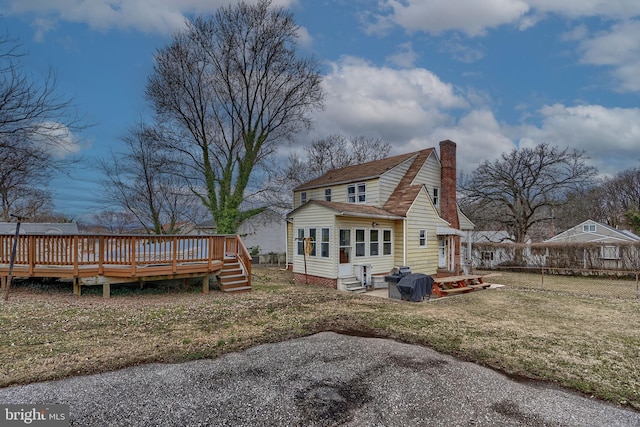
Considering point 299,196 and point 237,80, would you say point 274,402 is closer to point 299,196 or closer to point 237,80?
point 299,196

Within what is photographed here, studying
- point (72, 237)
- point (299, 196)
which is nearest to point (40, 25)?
point (72, 237)

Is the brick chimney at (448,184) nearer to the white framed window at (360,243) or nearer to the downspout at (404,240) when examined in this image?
the downspout at (404,240)

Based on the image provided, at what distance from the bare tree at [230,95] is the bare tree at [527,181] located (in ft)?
49.4

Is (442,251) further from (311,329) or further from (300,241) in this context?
(311,329)

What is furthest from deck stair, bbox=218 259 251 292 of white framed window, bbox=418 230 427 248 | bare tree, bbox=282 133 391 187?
bare tree, bbox=282 133 391 187

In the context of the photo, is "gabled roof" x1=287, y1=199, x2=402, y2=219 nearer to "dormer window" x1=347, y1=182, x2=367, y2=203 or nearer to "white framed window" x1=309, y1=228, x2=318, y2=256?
"white framed window" x1=309, y1=228, x2=318, y2=256

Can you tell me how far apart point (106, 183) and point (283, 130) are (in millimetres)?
11917

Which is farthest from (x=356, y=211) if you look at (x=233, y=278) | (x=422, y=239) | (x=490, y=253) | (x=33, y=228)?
(x=33, y=228)

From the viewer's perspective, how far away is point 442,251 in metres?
16.2

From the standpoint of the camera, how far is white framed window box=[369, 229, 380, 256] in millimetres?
13383

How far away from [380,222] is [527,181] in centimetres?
1816

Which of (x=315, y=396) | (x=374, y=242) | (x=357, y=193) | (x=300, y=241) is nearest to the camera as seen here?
(x=315, y=396)

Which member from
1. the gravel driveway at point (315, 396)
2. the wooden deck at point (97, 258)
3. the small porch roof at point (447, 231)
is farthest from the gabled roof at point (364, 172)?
the gravel driveway at point (315, 396)

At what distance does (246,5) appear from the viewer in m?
20.1
